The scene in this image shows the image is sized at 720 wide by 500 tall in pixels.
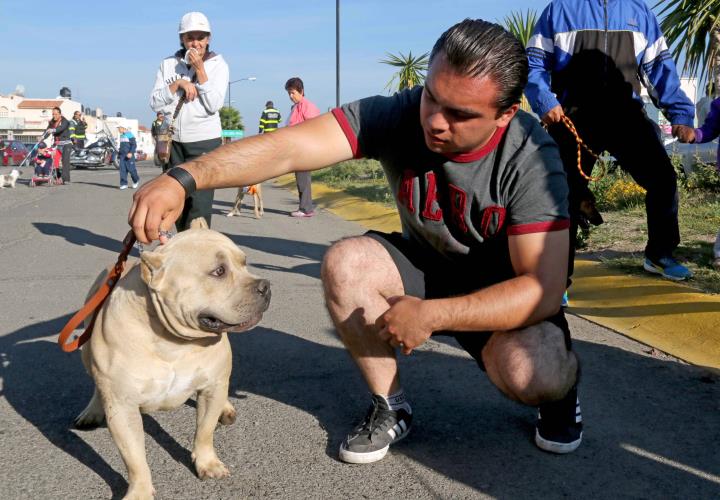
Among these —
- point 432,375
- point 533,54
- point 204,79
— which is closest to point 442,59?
point 432,375

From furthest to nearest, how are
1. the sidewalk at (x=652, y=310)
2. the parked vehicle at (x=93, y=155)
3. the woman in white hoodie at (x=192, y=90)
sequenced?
the parked vehicle at (x=93, y=155) → the woman in white hoodie at (x=192, y=90) → the sidewalk at (x=652, y=310)

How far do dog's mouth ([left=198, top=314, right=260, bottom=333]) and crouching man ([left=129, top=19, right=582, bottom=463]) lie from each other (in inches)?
13.0

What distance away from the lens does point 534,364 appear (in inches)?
103

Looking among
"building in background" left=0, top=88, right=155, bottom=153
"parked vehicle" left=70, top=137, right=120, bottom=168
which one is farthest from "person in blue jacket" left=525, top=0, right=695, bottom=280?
"building in background" left=0, top=88, right=155, bottom=153

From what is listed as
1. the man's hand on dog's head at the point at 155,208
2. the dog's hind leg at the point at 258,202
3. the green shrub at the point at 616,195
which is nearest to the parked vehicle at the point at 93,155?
the dog's hind leg at the point at 258,202

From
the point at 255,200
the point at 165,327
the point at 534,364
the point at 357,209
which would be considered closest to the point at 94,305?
the point at 165,327

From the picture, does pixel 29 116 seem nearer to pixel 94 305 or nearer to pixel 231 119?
pixel 231 119

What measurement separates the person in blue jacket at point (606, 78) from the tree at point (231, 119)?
65.2 meters

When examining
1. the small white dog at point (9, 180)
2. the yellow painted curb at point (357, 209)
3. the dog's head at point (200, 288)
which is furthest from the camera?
the small white dog at point (9, 180)

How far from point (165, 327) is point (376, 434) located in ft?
3.01

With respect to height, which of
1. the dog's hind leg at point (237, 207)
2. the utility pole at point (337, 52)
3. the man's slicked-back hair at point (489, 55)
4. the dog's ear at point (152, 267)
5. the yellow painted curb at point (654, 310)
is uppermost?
the utility pole at point (337, 52)

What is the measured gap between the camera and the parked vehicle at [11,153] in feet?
106

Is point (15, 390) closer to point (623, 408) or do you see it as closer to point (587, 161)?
point (623, 408)

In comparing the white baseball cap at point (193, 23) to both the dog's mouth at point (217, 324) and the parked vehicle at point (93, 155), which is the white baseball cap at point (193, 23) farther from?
the parked vehicle at point (93, 155)
